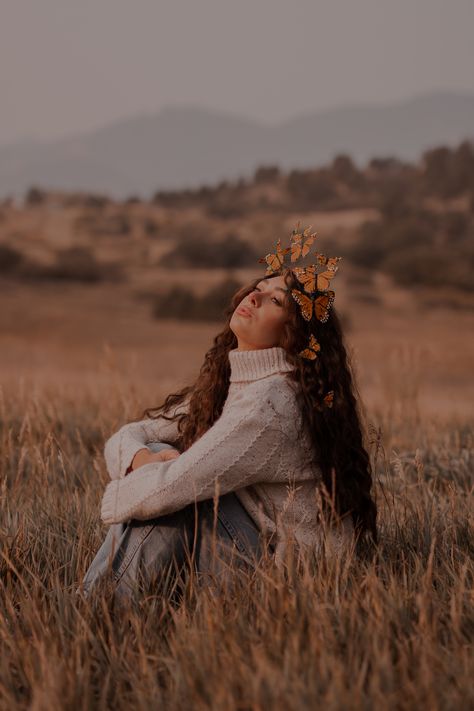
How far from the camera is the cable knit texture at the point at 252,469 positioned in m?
2.92

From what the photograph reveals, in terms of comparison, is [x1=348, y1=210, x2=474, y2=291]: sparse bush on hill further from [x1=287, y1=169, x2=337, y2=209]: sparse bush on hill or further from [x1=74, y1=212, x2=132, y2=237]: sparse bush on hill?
[x1=74, y1=212, x2=132, y2=237]: sparse bush on hill

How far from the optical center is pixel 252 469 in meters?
2.98

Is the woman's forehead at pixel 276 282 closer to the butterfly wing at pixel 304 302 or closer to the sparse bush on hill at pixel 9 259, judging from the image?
the butterfly wing at pixel 304 302

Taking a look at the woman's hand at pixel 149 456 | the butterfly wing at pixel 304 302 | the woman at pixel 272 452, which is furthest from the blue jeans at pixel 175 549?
the butterfly wing at pixel 304 302

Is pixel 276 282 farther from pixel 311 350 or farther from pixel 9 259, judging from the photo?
pixel 9 259

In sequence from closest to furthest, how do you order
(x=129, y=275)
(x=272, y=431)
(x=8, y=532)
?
(x=272, y=431) → (x=8, y=532) → (x=129, y=275)

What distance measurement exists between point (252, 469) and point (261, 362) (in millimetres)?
385

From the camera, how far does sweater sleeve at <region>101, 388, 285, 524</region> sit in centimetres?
291

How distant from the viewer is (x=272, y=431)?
2.97 m

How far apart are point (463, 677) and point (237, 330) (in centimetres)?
142

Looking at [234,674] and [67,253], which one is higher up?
[67,253]

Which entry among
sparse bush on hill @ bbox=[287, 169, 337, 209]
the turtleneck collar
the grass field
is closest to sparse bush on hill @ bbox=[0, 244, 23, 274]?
sparse bush on hill @ bbox=[287, 169, 337, 209]

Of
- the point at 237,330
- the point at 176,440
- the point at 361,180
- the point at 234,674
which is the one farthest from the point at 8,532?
the point at 361,180

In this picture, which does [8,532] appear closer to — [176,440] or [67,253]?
[176,440]
